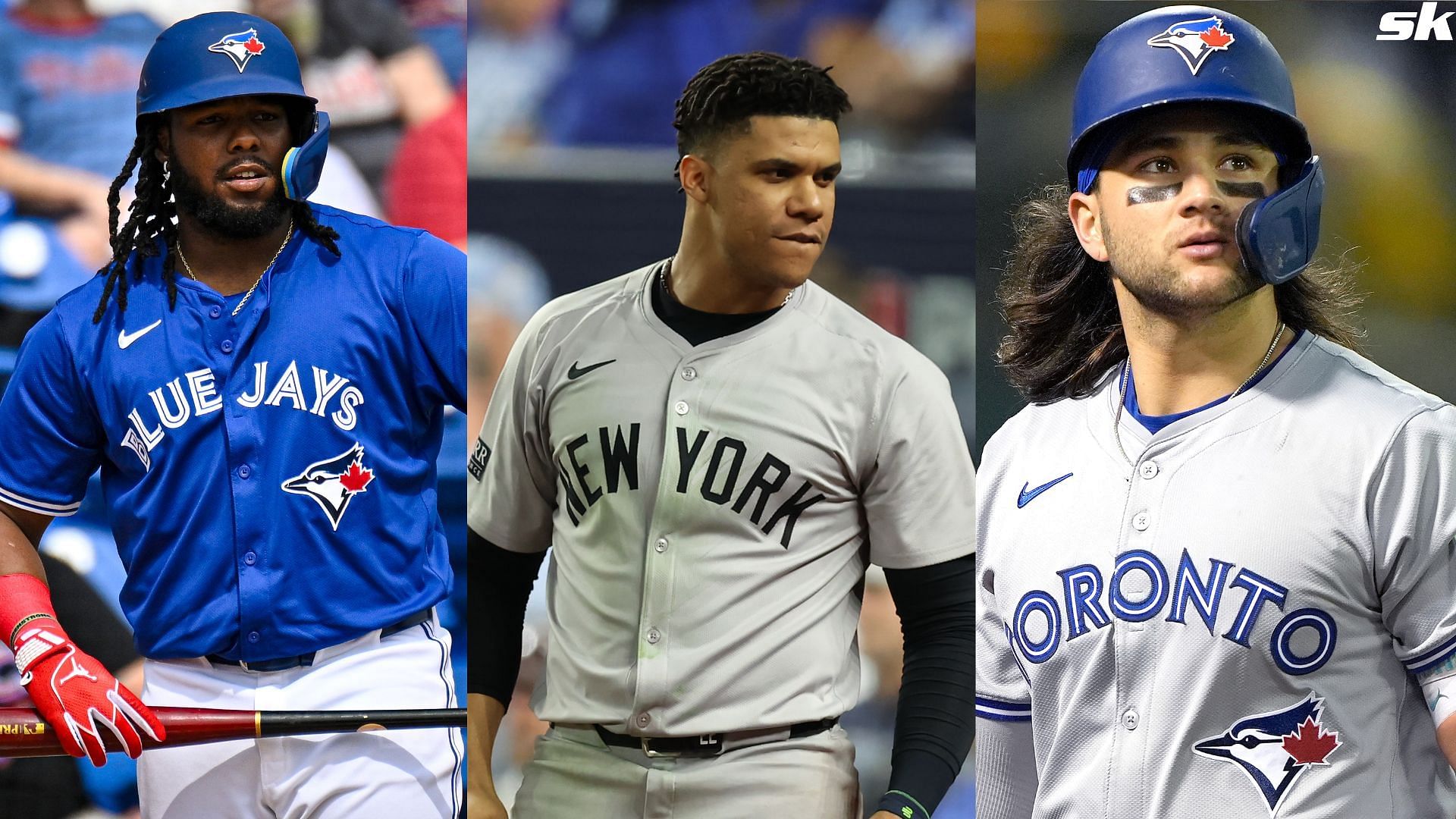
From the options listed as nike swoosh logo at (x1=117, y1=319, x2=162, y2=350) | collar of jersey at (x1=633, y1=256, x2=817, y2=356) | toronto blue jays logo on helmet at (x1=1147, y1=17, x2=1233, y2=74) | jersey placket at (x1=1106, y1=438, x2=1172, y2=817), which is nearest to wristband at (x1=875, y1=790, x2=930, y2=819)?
jersey placket at (x1=1106, y1=438, x2=1172, y2=817)

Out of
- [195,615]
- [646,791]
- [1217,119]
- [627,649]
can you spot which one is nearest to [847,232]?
[1217,119]

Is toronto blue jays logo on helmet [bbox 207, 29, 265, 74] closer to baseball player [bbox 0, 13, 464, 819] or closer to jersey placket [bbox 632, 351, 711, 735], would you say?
baseball player [bbox 0, 13, 464, 819]

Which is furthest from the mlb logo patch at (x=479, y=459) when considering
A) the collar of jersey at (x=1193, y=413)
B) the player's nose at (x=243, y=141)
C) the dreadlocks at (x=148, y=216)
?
the collar of jersey at (x=1193, y=413)

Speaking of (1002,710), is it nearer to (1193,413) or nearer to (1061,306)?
(1193,413)

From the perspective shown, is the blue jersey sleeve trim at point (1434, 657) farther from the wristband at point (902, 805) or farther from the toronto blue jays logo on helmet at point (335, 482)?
the toronto blue jays logo on helmet at point (335, 482)

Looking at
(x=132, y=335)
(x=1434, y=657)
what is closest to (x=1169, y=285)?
(x=1434, y=657)

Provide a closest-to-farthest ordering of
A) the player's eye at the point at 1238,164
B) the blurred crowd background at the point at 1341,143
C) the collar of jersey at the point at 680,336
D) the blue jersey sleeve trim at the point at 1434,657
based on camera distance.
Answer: the blue jersey sleeve trim at the point at 1434,657 < the player's eye at the point at 1238,164 < the collar of jersey at the point at 680,336 < the blurred crowd background at the point at 1341,143

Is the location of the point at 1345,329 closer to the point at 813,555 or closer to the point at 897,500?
the point at 897,500

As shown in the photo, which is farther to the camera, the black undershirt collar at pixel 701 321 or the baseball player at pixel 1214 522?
the black undershirt collar at pixel 701 321
